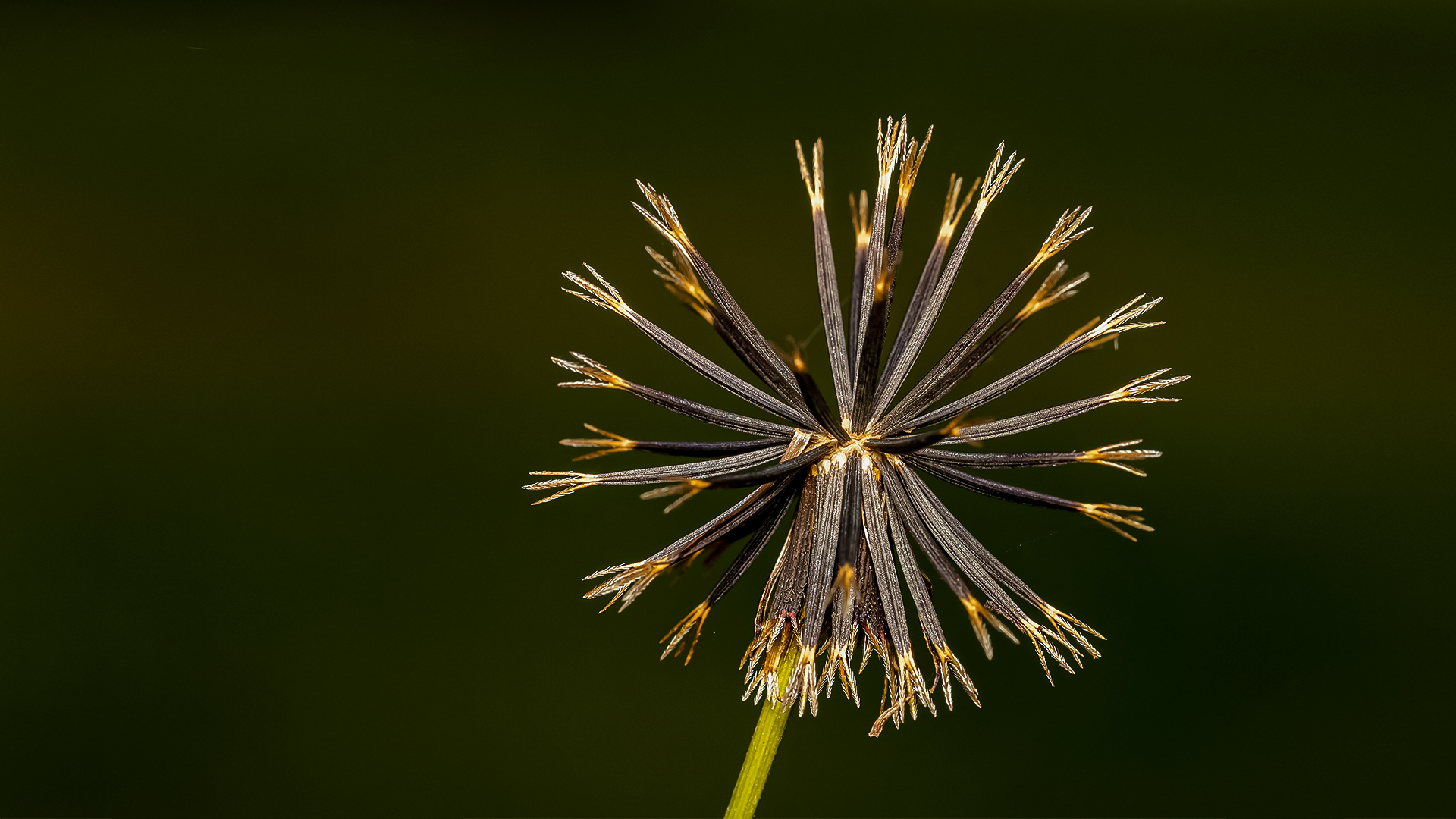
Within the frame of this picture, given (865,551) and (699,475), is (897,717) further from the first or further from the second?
(699,475)

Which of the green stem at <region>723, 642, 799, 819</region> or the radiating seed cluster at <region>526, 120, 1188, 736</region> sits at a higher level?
the radiating seed cluster at <region>526, 120, 1188, 736</region>

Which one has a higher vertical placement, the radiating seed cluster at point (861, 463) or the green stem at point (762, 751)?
the radiating seed cluster at point (861, 463)

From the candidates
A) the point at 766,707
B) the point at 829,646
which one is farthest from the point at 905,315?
the point at 766,707

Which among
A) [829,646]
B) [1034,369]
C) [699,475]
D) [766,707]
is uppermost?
[1034,369]
